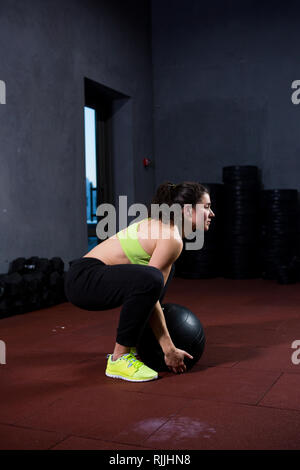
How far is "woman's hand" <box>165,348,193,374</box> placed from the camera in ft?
7.36

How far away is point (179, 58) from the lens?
699 centimetres

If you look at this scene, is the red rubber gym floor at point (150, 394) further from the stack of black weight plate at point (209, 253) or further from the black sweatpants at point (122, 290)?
the stack of black weight plate at point (209, 253)

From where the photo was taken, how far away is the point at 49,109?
4.98 meters

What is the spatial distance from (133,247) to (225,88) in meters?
4.99

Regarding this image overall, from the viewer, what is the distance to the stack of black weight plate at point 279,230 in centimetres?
596

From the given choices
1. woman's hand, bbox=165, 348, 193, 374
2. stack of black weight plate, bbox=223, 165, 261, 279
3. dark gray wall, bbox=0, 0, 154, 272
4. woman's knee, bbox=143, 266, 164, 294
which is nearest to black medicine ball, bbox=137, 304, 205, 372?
woman's hand, bbox=165, 348, 193, 374

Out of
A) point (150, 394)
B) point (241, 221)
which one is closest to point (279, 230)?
point (241, 221)

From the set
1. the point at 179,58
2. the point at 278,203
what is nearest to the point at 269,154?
the point at 278,203

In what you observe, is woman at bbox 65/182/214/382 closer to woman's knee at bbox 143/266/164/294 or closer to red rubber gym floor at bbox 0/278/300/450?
woman's knee at bbox 143/266/164/294

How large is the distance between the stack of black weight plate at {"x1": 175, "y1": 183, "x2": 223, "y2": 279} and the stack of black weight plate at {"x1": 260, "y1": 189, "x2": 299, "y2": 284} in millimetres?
570

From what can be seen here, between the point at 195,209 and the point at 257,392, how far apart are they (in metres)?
0.81

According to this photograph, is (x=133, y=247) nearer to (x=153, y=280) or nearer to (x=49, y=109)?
(x=153, y=280)

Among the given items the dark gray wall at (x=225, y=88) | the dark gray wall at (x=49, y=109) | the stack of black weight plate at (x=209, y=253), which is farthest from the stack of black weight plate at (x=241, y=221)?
the dark gray wall at (x=49, y=109)
